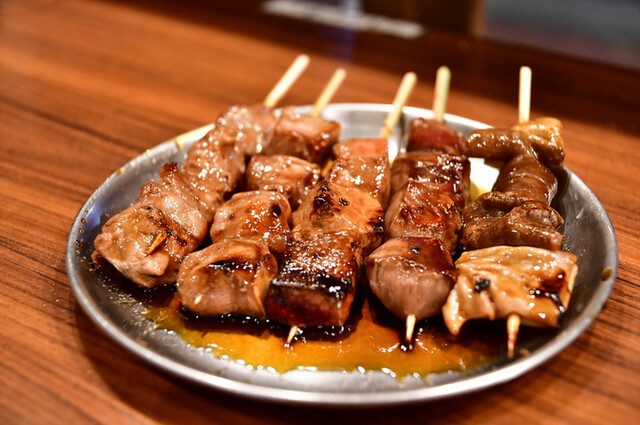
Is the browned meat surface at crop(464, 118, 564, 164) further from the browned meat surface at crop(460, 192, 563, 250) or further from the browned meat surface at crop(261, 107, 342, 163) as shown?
the browned meat surface at crop(261, 107, 342, 163)

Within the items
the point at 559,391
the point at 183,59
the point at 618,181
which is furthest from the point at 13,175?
the point at 618,181

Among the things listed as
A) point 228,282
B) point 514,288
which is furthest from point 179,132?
point 514,288

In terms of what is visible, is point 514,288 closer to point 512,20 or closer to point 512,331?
point 512,331

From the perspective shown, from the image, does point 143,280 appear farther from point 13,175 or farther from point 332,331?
point 13,175

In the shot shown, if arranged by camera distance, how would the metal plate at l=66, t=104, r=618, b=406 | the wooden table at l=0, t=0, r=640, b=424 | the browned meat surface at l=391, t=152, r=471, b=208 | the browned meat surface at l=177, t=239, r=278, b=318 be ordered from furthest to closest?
the browned meat surface at l=391, t=152, r=471, b=208
the browned meat surface at l=177, t=239, r=278, b=318
the wooden table at l=0, t=0, r=640, b=424
the metal plate at l=66, t=104, r=618, b=406

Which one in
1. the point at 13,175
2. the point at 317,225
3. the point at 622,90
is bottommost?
the point at 13,175

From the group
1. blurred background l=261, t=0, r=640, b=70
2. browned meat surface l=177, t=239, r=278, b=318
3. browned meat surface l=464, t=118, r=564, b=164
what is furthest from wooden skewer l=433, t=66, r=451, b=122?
blurred background l=261, t=0, r=640, b=70
